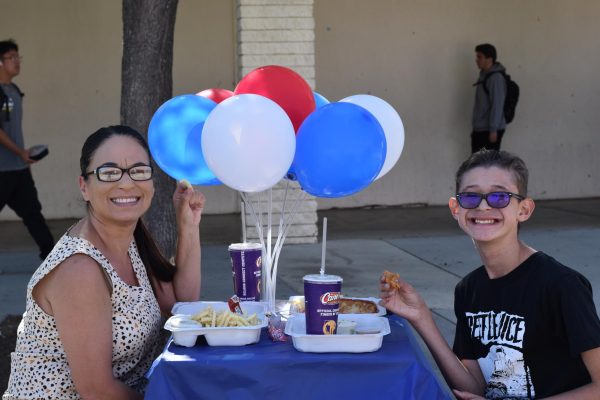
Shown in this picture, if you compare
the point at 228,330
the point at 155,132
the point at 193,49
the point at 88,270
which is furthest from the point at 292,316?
the point at 193,49

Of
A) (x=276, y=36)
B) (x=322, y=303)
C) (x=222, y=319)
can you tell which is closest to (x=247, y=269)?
(x=222, y=319)

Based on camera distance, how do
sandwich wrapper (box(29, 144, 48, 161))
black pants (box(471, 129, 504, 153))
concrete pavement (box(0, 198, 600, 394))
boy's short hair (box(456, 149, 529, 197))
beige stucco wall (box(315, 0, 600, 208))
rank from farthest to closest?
1. beige stucco wall (box(315, 0, 600, 208))
2. black pants (box(471, 129, 504, 153))
3. sandwich wrapper (box(29, 144, 48, 161))
4. concrete pavement (box(0, 198, 600, 394))
5. boy's short hair (box(456, 149, 529, 197))

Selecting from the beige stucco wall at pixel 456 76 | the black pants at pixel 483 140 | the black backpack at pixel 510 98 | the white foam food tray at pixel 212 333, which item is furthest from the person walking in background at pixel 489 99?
the white foam food tray at pixel 212 333

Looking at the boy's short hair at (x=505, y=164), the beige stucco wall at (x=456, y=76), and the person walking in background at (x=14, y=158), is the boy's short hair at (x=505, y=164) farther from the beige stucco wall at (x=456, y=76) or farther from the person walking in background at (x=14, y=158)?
the beige stucco wall at (x=456, y=76)

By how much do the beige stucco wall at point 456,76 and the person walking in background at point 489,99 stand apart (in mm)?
778

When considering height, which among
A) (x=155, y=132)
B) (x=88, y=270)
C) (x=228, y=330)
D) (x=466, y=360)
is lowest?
(x=466, y=360)

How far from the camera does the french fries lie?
109 inches

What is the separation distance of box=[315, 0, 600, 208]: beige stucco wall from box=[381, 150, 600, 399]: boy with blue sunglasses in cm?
800

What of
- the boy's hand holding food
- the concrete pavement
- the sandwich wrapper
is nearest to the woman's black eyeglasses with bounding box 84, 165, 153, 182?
the boy's hand holding food

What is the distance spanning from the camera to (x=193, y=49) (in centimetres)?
1052

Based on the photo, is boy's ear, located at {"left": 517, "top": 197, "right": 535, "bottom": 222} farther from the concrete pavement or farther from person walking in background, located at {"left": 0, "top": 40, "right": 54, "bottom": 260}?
person walking in background, located at {"left": 0, "top": 40, "right": 54, "bottom": 260}

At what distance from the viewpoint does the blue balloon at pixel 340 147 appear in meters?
3.09

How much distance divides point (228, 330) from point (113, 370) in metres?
0.43

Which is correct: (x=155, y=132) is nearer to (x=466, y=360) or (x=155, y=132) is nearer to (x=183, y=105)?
(x=183, y=105)
